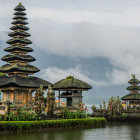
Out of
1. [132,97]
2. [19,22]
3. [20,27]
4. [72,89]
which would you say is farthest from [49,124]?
[132,97]

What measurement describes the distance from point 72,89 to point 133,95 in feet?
102

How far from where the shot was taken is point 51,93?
46719 millimetres

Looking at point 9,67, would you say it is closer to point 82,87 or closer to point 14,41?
point 14,41

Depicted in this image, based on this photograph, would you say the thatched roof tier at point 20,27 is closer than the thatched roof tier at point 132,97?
Yes

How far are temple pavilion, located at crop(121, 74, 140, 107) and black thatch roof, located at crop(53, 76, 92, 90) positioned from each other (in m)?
27.1

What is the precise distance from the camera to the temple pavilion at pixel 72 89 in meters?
54.7

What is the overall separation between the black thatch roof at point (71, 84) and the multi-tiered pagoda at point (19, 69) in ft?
9.22

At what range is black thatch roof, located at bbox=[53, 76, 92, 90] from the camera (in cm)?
5441

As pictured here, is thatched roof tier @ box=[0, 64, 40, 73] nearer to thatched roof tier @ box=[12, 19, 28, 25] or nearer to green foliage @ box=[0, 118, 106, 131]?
thatched roof tier @ box=[12, 19, 28, 25]

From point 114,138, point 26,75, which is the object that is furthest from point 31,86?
point 114,138

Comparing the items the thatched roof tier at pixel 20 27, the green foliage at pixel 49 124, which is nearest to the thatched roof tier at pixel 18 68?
the thatched roof tier at pixel 20 27

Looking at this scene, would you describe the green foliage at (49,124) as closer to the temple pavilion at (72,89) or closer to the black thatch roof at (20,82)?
the temple pavilion at (72,89)

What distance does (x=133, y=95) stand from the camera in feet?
260

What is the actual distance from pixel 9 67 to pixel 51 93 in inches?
582
